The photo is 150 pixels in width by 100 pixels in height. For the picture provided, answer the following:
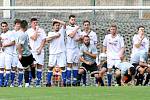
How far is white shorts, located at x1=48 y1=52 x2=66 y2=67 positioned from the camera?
55.1 ft

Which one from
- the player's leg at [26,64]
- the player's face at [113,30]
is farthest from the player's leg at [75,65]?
the player's leg at [26,64]

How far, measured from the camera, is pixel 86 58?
17.1 meters

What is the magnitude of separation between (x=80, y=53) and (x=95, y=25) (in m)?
1.65

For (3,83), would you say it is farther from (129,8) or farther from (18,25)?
(129,8)

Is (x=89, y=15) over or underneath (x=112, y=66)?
over

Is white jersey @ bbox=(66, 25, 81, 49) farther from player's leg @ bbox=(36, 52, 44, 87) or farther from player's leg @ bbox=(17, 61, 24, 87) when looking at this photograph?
player's leg @ bbox=(17, 61, 24, 87)

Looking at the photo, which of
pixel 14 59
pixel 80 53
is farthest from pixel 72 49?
pixel 14 59

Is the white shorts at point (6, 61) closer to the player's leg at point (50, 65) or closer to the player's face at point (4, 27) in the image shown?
the player's face at point (4, 27)

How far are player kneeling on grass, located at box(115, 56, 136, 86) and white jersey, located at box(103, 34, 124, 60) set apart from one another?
54 cm

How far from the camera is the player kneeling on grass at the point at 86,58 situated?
16891 mm

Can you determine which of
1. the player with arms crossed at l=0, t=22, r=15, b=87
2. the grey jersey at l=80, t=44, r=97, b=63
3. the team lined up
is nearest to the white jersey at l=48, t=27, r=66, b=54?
the team lined up

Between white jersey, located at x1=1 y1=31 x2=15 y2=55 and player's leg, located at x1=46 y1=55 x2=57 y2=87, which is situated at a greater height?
white jersey, located at x1=1 y1=31 x2=15 y2=55

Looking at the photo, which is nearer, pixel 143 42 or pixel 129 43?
pixel 143 42

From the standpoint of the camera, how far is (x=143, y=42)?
673 inches
